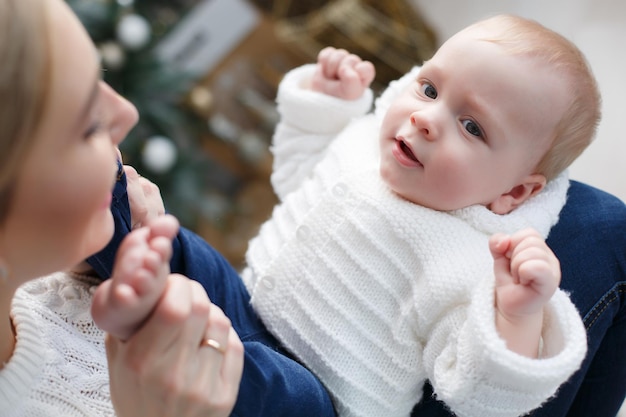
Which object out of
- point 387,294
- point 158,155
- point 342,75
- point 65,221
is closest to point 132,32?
point 158,155

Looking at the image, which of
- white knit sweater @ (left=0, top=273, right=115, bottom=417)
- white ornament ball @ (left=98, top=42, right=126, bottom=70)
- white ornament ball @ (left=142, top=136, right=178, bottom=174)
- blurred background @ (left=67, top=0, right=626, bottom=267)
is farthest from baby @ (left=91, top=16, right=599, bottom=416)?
white ornament ball @ (left=98, top=42, right=126, bottom=70)

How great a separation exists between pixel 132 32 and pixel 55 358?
3.98ft

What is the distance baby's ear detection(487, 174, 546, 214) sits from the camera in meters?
0.99

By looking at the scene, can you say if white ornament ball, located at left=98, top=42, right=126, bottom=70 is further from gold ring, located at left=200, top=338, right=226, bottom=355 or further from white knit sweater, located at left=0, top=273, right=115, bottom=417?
gold ring, located at left=200, top=338, right=226, bottom=355

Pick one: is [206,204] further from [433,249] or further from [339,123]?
[433,249]

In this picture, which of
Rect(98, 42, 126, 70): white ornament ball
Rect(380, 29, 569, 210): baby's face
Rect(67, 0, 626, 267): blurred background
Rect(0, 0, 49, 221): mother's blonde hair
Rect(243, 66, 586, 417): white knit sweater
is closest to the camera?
Rect(0, 0, 49, 221): mother's blonde hair

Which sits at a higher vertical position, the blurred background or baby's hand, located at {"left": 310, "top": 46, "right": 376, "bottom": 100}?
baby's hand, located at {"left": 310, "top": 46, "right": 376, "bottom": 100}

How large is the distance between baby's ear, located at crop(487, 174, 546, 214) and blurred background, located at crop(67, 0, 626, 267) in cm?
37

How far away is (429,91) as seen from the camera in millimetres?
1011

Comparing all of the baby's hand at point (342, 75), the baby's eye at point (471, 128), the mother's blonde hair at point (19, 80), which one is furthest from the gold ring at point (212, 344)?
the baby's hand at point (342, 75)

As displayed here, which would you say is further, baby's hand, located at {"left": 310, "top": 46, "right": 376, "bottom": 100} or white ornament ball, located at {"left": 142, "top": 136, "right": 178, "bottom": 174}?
white ornament ball, located at {"left": 142, "top": 136, "right": 178, "bottom": 174}

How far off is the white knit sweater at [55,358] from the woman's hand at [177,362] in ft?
0.49

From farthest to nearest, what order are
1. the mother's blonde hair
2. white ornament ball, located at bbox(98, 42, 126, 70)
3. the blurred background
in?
white ornament ball, located at bbox(98, 42, 126, 70)
the blurred background
the mother's blonde hair

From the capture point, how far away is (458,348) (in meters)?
0.83
